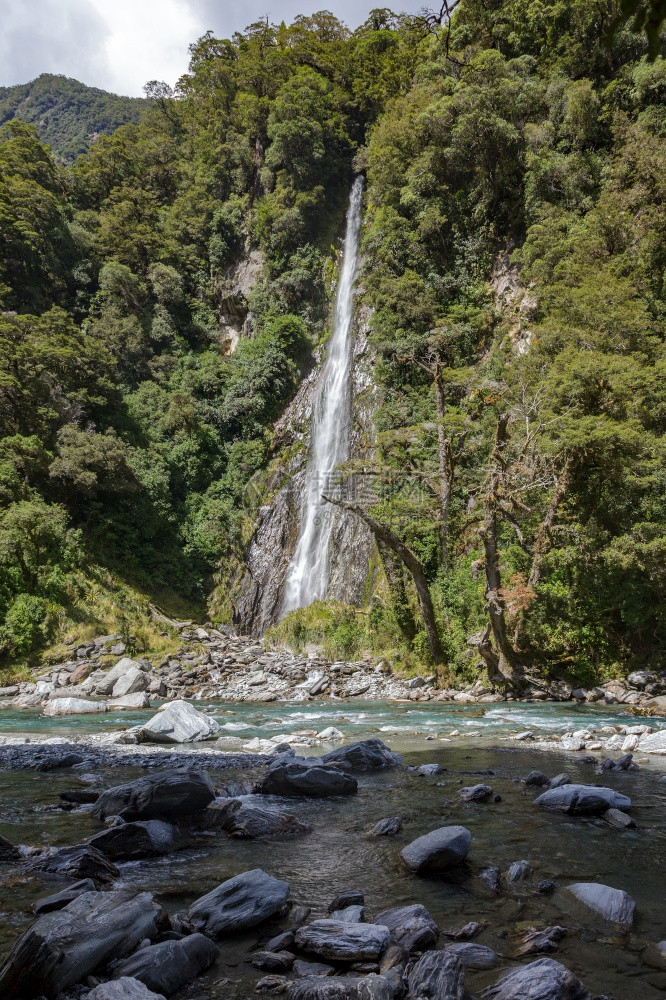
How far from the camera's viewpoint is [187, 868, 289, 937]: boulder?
300 cm

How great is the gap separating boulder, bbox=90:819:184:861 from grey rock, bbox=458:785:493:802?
2.60m

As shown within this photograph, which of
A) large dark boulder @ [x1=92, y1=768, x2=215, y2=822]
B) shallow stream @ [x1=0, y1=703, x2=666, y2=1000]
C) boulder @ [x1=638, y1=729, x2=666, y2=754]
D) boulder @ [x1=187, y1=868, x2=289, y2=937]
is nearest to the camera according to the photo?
shallow stream @ [x1=0, y1=703, x2=666, y2=1000]

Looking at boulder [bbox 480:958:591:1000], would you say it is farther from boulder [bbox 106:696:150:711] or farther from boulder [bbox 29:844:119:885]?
boulder [bbox 106:696:150:711]

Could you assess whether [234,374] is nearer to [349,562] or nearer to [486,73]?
[349,562]

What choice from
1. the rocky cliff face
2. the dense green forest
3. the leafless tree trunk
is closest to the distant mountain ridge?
the dense green forest

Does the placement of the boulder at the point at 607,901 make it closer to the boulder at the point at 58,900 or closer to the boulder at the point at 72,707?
the boulder at the point at 58,900

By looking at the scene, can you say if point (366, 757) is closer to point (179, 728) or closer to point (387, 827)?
point (387, 827)

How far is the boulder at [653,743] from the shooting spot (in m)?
7.51

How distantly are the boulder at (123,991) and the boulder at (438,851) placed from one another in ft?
6.40

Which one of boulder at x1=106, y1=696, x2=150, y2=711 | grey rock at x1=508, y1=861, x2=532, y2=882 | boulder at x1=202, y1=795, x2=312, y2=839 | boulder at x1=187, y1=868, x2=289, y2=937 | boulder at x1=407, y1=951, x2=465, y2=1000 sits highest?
boulder at x1=407, y1=951, x2=465, y2=1000

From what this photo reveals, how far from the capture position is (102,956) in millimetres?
2549

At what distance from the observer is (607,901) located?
10.4ft

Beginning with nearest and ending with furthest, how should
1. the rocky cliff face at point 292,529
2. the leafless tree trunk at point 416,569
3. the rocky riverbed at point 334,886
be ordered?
the rocky riverbed at point 334,886, the leafless tree trunk at point 416,569, the rocky cliff face at point 292,529

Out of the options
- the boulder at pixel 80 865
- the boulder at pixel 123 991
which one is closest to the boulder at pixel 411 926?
the boulder at pixel 123 991
